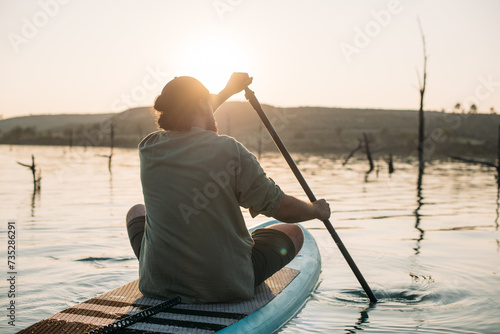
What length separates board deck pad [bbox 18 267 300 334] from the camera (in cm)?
318

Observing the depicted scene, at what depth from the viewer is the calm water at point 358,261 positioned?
480 cm

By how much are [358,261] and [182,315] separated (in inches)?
170

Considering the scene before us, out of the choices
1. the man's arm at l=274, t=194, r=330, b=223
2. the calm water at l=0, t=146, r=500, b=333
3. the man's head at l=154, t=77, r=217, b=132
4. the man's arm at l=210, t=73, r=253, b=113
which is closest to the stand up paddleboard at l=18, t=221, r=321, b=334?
the calm water at l=0, t=146, r=500, b=333

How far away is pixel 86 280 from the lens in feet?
19.6

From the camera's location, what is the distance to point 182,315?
3324 mm

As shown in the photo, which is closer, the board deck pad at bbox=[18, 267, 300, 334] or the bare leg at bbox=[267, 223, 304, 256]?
the board deck pad at bbox=[18, 267, 300, 334]

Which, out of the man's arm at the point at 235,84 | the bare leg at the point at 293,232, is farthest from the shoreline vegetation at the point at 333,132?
the bare leg at the point at 293,232

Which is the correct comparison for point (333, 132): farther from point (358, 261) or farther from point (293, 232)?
point (293, 232)

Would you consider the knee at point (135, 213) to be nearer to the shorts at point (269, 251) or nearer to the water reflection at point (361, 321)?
the shorts at point (269, 251)

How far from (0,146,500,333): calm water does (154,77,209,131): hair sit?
192cm

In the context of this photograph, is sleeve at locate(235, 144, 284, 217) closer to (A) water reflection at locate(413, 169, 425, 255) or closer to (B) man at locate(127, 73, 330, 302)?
(B) man at locate(127, 73, 330, 302)

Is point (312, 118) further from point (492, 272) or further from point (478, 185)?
point (492, 272)

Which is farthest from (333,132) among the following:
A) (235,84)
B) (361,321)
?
(235,84)

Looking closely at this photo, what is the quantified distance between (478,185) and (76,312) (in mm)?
20006
